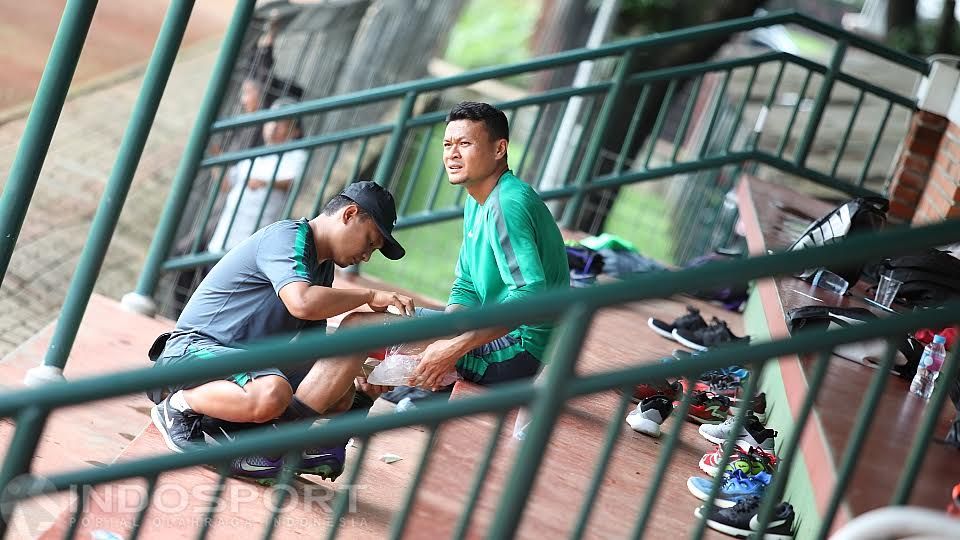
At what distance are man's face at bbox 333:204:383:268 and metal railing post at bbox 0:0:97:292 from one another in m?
Answer: 1.35

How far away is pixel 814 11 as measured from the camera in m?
27.0

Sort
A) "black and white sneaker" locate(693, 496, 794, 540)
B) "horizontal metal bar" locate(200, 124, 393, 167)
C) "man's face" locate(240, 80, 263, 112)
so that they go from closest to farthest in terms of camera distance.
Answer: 1. "black and white sneaker" locate(693, 496, 794, 540)
2. "horizontal metal bar" locate(200, 124, 393, 167)
3. "man's face" locate(240, 80, 263, 112)

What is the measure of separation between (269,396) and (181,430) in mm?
384

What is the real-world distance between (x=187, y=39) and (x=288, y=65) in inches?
395

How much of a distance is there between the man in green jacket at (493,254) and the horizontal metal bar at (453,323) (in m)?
1.64

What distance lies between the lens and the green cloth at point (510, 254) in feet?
13.5

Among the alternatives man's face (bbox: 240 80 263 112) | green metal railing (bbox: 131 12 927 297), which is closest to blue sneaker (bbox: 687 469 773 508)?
green metal railing (bbox: 131 12 927 297)

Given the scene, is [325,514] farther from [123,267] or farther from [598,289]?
[123,267]

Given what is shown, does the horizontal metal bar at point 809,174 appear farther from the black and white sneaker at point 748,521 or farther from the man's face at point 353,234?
the black and white sneaker at point 748,521

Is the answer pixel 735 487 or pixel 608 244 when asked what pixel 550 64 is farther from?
pixel 735 487

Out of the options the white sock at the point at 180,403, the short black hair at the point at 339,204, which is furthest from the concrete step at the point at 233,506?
the short black hair at the point at 339,204

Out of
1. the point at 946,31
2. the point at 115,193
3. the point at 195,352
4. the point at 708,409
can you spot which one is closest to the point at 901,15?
the point at 946,31

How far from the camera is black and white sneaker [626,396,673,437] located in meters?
4.48

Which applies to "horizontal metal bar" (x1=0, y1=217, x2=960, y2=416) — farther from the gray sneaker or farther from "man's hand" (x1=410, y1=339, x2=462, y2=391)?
the gray sneaker
